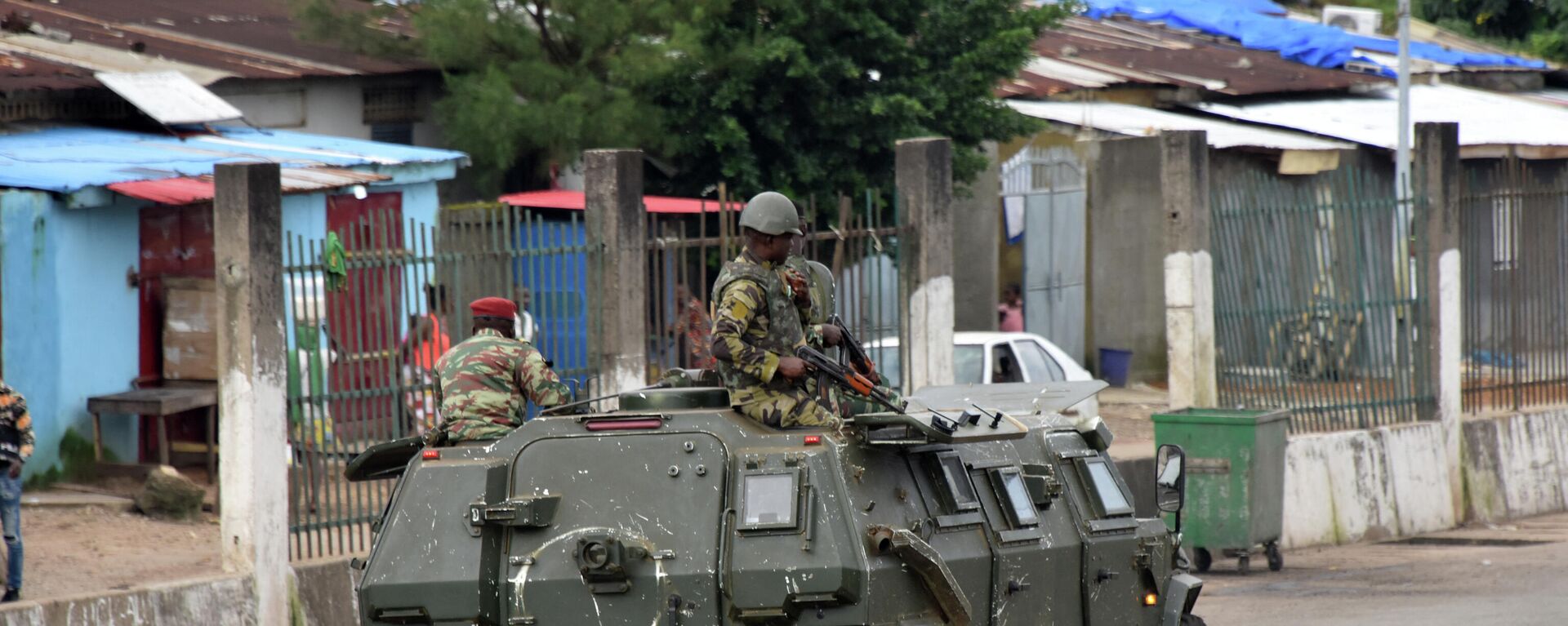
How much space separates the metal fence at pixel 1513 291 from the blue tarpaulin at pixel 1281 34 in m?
9.11

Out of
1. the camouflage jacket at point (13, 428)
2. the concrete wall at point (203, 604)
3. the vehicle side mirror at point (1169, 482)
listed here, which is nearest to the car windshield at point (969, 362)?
the concrete wall at point (203, 604)

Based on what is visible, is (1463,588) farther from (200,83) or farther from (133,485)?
(200,83)

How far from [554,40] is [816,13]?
235 cm

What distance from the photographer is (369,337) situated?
10.0 meters

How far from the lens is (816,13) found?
16500 mm

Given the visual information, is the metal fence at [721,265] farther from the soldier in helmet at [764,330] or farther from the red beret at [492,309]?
the soldier in helmet at [764,330]

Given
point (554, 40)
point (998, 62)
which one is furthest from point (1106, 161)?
point (554, 40)

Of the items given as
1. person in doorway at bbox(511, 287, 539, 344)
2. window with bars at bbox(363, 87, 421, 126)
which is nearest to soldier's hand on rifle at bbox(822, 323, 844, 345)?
person in doorway at bbox(511, 287, 539, 344)

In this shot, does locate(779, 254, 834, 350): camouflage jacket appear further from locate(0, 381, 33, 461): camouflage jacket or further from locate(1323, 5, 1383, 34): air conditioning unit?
locate(1323, 5, 1383, 34): air conditioning unit

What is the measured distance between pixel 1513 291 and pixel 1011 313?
5815 millimetres

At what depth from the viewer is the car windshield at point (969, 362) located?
15.4 meters

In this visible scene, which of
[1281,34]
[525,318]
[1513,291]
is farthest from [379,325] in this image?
[1281,34]

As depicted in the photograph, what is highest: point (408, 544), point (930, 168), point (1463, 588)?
point (930, 168)

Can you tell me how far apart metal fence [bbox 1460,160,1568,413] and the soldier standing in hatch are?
989 cm
